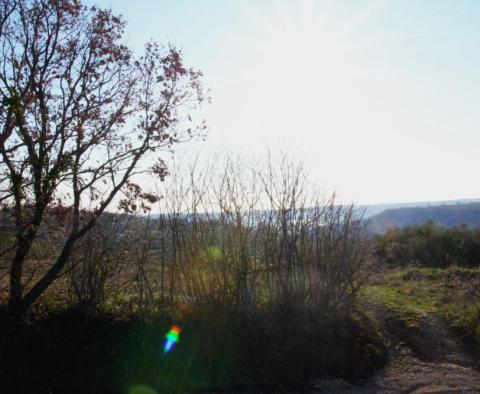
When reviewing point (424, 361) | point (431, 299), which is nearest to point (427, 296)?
point (431, 299)

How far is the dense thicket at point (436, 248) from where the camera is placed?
20.6 metres

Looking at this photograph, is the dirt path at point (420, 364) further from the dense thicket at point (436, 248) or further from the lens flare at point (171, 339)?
the dense thicket at point (436, 248)

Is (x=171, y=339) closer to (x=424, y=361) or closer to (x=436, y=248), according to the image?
(x=424, y=361)

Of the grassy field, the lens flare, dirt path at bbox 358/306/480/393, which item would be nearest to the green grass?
the grassy field

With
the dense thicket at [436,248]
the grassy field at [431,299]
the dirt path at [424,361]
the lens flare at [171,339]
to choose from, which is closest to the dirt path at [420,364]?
the dirt path at [424,361]

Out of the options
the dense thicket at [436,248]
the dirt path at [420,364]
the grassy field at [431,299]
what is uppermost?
the dense thicket at [436,248]

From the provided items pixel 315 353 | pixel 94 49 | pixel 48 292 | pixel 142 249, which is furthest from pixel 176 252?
pixel 94 49

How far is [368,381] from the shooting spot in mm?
7027

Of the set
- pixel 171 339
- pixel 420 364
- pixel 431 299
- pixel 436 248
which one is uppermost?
pixel 436 248

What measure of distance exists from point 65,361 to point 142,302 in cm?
137

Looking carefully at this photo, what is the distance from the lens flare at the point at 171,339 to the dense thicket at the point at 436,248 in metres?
14.3

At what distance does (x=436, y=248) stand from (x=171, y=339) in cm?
1712

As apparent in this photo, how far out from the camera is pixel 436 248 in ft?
71.4

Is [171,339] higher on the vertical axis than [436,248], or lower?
lower
